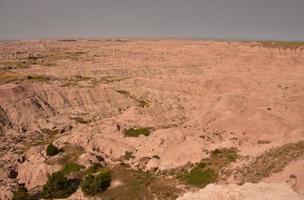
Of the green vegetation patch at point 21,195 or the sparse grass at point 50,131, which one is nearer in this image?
the green vegetation patch at point 21,195

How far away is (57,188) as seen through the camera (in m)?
29.3

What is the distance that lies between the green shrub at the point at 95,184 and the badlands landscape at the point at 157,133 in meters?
0.07

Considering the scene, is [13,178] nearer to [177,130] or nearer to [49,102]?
[177,130]

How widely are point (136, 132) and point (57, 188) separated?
10.3m

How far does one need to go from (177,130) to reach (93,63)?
55939 mm

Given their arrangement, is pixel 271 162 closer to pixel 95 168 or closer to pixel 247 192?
pixel 247 192

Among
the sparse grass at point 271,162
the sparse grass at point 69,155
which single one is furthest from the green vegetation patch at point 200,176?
the sparse grass at point 69,155

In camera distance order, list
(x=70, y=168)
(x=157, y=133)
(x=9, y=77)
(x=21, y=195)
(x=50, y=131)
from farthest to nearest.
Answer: (x=9, y=77)
(x=50, y=131)
(x=157, y=133)
(x=70, y=168)
(x=21, y=195)

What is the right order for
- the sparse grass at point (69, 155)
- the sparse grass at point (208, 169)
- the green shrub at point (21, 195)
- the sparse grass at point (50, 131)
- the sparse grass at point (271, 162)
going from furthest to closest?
the sparse grass at point (50, 131) < the sparse grass at point (69, 155) < the green shrub at point (21, 195) < the sparse grass at point (208, 169) < the sparse grass at point (271, 162)

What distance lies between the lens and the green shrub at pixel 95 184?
28.2 metres

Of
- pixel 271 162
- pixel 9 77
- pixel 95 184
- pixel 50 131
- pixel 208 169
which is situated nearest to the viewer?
pixel 271 162

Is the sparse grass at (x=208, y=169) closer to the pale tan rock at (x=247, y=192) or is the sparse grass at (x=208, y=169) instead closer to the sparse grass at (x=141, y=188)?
the sparse grass at (x=141, y=188)

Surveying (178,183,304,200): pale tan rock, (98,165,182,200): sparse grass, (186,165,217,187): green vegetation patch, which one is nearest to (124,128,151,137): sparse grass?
(98,165,182,200): sparse grass

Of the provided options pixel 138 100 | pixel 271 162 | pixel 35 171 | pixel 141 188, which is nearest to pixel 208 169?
pixel 271 162
